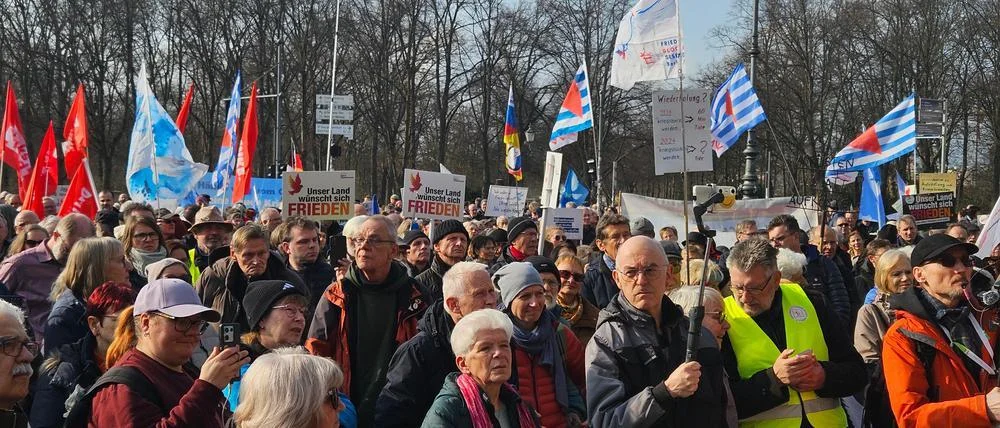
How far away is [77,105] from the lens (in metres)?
14.8

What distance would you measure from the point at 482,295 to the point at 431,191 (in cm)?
690

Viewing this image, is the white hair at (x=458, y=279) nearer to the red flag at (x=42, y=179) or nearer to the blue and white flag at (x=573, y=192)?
the red flag at (x=42, y=179)

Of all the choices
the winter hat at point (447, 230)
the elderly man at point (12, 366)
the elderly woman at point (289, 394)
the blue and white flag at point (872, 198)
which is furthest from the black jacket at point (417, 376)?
the blue and white flag at point (872, 198)

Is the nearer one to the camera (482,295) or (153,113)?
(482,295)

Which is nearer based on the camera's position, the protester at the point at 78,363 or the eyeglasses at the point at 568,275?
the protester at the point at 78,363

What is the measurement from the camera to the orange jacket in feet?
13.5

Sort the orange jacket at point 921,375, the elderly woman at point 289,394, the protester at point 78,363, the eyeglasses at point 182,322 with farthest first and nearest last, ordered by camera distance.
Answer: the protester at point 78,363 < the orange jacket at point 921,375 < the eyeglasses at point 182,322 < the elderly woman at point 289,394

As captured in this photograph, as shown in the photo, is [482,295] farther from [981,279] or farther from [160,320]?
[981,279]

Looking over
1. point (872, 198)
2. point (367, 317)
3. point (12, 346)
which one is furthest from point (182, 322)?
point (872, 198)

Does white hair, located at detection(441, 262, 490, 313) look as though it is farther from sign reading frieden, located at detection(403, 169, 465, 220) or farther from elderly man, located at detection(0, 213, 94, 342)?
sign reading frieden, located at detection(403, 169, 465, 220)

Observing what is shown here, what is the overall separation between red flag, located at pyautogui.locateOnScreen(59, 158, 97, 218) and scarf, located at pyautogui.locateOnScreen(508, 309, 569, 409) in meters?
9.38

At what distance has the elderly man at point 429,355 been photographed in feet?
14.0

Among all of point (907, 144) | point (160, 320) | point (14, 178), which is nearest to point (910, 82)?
point (907, 144)

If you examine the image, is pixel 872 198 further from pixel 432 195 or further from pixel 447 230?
pixel 447 230
